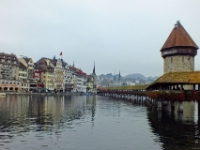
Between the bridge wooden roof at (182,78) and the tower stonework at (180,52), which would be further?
the tower stonework at (180,52)

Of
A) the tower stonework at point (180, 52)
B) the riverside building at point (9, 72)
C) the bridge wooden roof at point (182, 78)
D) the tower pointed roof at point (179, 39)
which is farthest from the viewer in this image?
the riverside building at point (9, 72)

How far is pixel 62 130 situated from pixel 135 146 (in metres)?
6.21

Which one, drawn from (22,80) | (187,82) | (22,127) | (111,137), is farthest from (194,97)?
(22,80)

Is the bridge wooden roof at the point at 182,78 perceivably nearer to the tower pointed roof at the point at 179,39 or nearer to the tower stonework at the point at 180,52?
the tower stonework at the point at 180,52

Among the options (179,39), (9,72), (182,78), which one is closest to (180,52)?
(179,39)

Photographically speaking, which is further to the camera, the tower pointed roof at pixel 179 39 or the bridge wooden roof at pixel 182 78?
the tower pointed roof at pixel 179 39

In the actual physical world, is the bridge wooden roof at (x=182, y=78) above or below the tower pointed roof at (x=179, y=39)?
below

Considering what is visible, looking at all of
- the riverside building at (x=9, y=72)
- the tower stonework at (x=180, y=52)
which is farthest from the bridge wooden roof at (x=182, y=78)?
the riverside building at (x=9, y=72)

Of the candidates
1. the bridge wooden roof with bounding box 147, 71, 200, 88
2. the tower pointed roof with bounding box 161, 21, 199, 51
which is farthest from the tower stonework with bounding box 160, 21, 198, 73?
the bridge wooden roof with bounding box 147, 71, 200, 88

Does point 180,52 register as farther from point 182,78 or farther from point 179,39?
point 182,78

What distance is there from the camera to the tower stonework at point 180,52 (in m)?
59.8

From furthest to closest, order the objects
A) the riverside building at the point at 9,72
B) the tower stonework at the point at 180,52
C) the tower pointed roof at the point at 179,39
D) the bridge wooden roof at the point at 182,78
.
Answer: the riverside building at the point at 9,72
the tower pointed roof at the point at 179,39
the tower stonework at the point at 180,52
the bridge wooden roof at the point at 182,78

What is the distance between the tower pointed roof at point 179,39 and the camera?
2363 inches

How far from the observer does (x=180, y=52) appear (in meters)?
59.8
